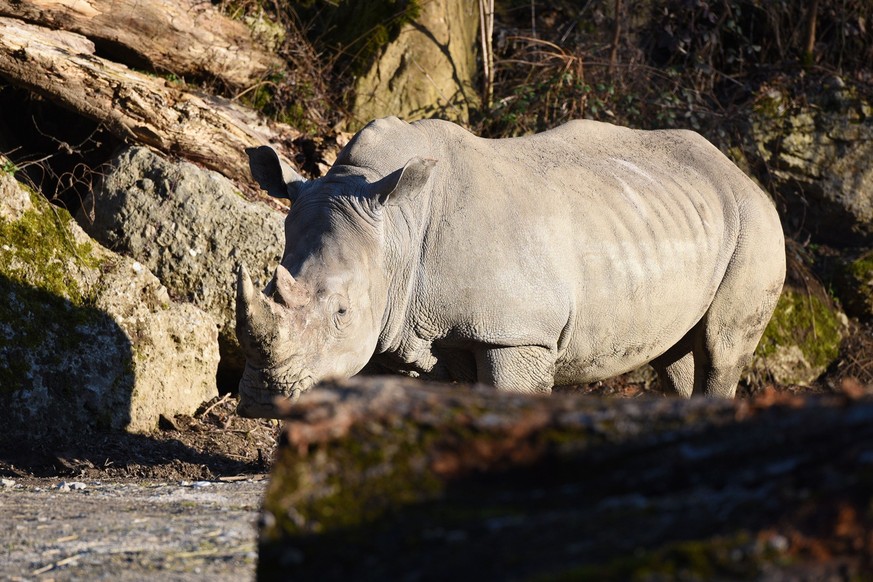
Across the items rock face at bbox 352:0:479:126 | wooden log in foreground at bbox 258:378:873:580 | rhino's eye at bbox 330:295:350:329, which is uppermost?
rock face at bbox 352:0:479:126

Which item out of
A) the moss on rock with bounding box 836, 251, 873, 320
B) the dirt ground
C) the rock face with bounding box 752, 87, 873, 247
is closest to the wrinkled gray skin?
the dirt ground

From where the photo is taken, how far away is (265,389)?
202 inches

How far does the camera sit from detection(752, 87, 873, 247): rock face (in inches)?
412

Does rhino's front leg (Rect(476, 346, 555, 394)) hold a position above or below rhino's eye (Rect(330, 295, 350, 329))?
below

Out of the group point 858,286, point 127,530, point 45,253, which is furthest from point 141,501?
point 858,286

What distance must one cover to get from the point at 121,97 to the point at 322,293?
140 inches

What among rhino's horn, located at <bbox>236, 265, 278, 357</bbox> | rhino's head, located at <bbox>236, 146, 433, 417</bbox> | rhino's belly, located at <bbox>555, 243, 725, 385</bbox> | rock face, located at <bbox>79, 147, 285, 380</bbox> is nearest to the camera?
rhino's horn, located at <bbox>236, 265, 278, 357</bbox>

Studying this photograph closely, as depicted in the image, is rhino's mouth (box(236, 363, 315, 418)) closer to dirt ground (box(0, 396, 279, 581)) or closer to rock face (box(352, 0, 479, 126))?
dirt ground (box(0, 396, 279, 581))

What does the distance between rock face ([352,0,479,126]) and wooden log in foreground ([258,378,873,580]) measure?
25.6 ft

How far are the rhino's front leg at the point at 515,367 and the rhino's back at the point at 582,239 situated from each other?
0.23 feet

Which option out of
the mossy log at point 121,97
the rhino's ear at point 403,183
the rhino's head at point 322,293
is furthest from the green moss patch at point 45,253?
the rhino's ear at point 403,183

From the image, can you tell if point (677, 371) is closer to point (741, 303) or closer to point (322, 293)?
point (741, 303)

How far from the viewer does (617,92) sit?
1041cm

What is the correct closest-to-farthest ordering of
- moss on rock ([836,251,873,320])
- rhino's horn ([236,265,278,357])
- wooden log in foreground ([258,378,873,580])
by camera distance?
wooden log in foreground ([258,378,873,580]), rhino's horn ([236,265,278,357]), moss on rock ([836,251,873,320])
